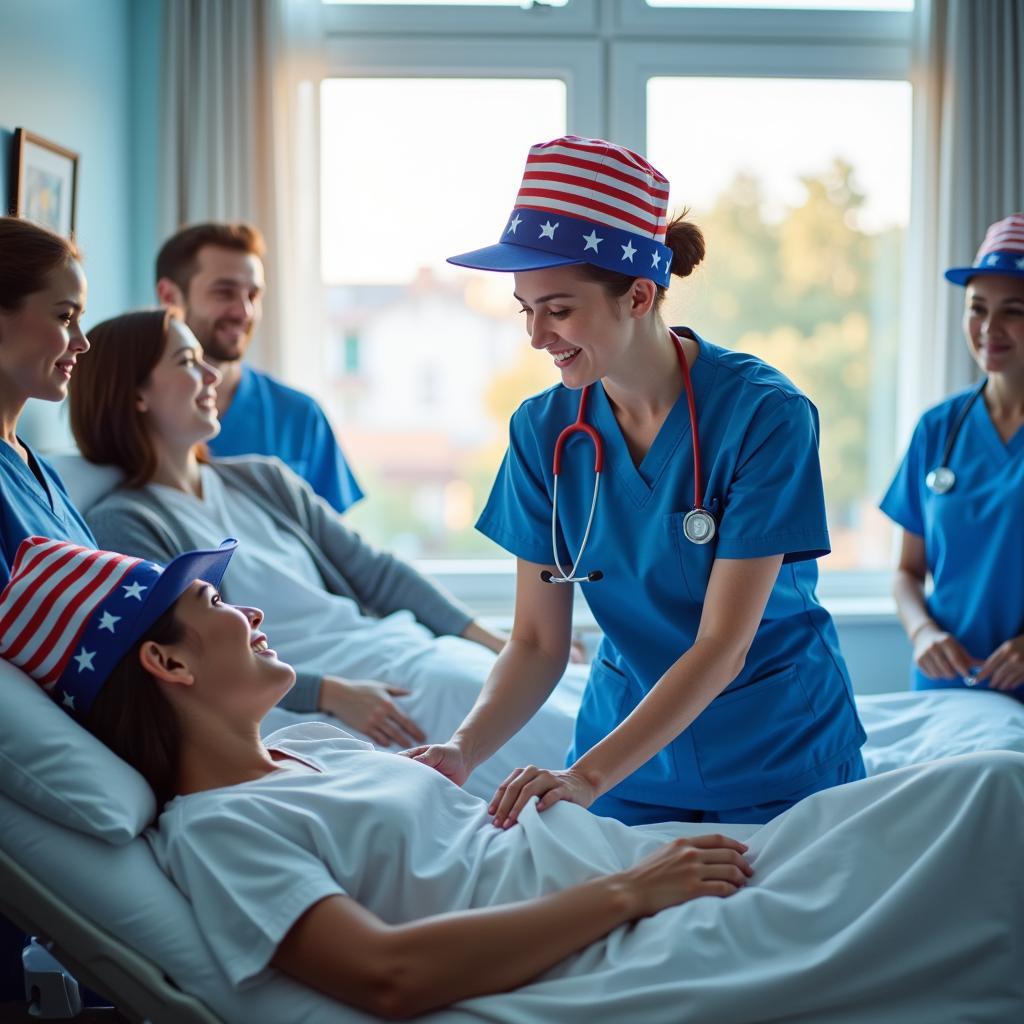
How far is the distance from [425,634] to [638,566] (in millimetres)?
1148

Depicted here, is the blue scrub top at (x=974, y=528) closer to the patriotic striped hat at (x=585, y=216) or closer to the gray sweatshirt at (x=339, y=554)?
the gray sweatshirt at (x=339, y=554)

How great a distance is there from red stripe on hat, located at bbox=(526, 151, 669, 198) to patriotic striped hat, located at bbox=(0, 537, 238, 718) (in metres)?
0.74

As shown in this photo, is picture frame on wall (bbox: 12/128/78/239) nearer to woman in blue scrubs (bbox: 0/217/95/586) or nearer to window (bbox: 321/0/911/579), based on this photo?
woman in blue scrubs (bbox: 0/217/95/586)

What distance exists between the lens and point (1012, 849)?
51.3 inches

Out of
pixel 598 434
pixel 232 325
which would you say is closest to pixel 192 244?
pixel 232 325

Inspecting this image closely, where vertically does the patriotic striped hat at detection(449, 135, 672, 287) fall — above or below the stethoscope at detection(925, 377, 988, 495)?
above

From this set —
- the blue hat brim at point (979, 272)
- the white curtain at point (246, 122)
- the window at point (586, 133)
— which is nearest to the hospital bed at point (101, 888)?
the blue hat brim at point (979, 272)

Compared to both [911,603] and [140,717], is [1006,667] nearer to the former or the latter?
[911,603]

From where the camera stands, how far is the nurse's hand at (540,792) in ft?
4.76

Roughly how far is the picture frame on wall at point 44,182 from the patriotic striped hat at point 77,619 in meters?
1.38

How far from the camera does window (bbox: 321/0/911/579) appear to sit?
371 centimetres

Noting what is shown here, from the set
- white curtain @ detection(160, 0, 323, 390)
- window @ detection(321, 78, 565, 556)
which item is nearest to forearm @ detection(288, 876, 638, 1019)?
white curtain @ detection(160, 0, 323, 390)

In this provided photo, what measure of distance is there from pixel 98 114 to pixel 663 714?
2.72 meters

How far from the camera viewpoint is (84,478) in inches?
96.4
